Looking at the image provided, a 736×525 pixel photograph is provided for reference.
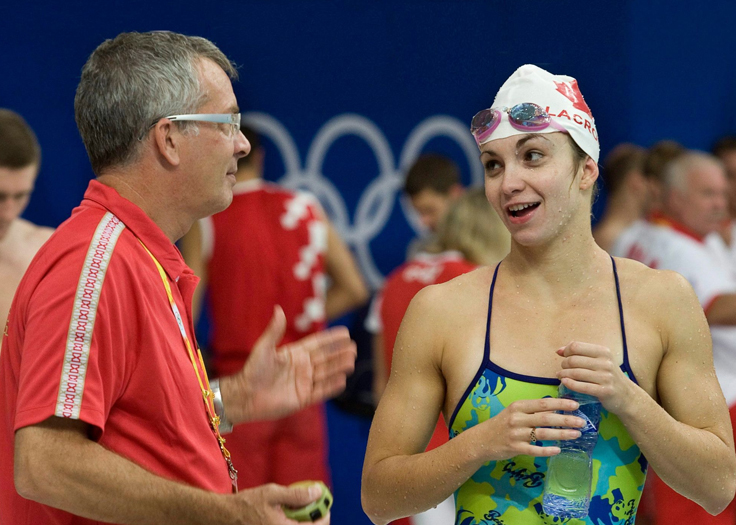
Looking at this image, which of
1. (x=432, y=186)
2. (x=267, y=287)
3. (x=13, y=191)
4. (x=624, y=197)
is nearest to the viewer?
(x=13, y=191)

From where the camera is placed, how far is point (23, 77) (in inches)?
217

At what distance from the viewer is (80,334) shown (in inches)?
71.9

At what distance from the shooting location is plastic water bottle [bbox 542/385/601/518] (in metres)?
2.13

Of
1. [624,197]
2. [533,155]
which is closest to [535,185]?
[533,155]

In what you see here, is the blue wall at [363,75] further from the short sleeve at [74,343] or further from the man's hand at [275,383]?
the short sleeve at [74,343]

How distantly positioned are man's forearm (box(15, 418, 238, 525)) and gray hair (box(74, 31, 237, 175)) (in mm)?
666

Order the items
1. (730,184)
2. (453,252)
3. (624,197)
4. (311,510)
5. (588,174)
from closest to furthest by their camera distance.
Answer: (311,510), (588,174), (453,252), (624,197), (730,184)

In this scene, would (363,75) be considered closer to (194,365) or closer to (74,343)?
(194,365)

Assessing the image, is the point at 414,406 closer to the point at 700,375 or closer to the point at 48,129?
the point at 700,375

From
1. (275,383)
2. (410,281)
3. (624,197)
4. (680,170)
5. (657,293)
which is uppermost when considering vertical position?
(657,293)

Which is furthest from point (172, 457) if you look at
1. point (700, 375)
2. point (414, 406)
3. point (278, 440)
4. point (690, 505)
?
point (278, 440)

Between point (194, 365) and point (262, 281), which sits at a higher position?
point (194, 365)

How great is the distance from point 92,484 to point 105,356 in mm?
250

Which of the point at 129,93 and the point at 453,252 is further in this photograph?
the point at 453,252
